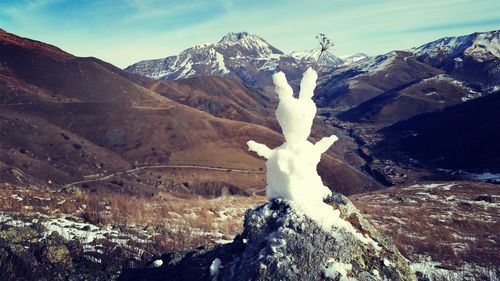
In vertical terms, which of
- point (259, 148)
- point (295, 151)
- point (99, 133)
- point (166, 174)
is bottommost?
point (166, 174)

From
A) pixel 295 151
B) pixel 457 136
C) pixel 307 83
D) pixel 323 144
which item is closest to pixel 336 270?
pixel 295 151

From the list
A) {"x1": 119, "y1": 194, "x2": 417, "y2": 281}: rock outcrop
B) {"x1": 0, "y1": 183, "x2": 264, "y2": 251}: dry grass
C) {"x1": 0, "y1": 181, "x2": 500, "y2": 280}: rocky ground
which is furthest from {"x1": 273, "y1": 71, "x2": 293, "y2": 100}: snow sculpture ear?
{"x1": 0, "y1": 183, "x2": 264, "y2": 251}: dry grass

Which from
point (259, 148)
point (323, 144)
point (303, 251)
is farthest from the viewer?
point (323, 144)

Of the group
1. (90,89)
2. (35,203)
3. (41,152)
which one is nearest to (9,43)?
(90,89)

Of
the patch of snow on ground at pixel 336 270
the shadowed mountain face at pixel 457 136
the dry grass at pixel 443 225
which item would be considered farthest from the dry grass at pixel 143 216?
the shadowed mountain face at pixel 457 136

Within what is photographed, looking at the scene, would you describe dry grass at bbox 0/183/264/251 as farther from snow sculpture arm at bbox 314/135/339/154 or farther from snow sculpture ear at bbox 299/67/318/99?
snow sculpture ear at bbox 299/67/318/99

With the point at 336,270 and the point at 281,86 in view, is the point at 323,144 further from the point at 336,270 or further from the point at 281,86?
the point at 336,270

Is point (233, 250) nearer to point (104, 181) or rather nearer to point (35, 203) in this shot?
point (35, 203)
